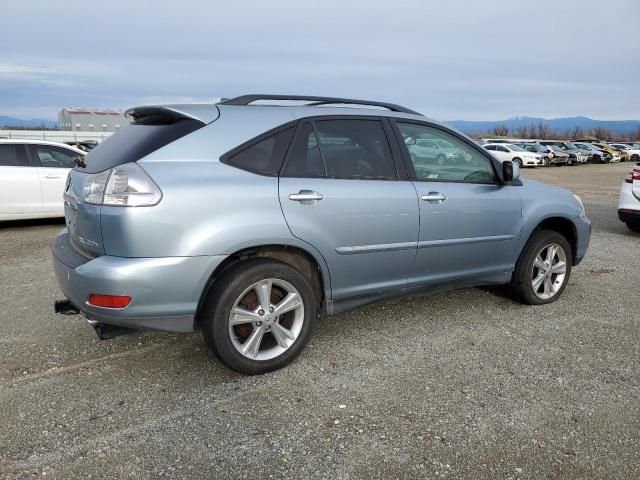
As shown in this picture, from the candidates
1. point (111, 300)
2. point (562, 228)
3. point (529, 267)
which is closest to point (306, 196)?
point (111, 300)

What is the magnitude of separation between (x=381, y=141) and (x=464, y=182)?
808mm

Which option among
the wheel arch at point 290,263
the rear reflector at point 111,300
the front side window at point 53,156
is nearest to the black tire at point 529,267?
the wheel arch at point 290,263

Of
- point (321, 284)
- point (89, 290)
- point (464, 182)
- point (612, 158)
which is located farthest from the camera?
point (612, 158)

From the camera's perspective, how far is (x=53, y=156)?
885 cm

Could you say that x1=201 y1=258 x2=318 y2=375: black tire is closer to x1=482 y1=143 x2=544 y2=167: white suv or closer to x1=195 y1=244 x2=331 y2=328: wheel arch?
x1=195 y1=244 x2=331 y2=328: wheel arch

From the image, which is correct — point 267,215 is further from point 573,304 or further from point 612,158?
point 612,158

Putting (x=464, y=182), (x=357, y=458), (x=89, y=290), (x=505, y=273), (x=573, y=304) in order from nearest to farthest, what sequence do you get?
1. (x=357, y=458)
2. (x=89, y=290)
3. (x=464, y=182)
4. (x=505, y=273)
5. (x=573, y=304)

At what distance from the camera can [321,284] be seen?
3.62 m

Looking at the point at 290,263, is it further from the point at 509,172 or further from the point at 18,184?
the point at 18,184

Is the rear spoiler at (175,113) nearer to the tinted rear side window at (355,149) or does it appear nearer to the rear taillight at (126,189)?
the rear taillight at (126,189)

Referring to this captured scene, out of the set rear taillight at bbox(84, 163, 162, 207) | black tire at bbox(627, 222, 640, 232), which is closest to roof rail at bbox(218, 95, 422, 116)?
rear taillight at bbox(84, 163, 162, 207)

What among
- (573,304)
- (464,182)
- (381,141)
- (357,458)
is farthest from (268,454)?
(573,304)

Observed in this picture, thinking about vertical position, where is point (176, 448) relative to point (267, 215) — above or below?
below

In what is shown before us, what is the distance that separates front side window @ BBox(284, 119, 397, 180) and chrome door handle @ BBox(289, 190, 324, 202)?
132 mm
